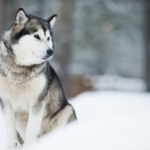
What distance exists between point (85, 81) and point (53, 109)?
9270mm

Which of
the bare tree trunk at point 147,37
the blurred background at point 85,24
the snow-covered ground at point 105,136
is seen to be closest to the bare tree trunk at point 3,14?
the blurred background at point 85,24

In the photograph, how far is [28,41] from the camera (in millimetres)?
2699

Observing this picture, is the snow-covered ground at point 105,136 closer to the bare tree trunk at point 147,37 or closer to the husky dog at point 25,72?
the husky dog at point 25,72

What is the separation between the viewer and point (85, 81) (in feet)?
40.6

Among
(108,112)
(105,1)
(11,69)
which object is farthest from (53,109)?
(105,1)

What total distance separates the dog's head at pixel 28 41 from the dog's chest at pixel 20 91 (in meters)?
0.26

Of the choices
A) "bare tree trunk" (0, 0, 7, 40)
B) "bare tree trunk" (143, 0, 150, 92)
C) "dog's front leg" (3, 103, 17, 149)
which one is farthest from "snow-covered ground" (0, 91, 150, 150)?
"bare tree trunk" (0, 0, 7, 40)

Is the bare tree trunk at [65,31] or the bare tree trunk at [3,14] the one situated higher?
the bare tree trunk at [3,14]

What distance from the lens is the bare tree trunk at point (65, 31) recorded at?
8.72m

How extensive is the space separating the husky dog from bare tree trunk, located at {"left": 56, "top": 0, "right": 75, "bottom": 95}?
5872 mm

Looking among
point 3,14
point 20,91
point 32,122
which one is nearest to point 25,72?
point 20,91

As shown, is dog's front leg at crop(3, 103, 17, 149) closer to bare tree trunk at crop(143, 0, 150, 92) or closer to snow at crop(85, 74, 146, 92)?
bare tree trunk at crop(143, 0, 150, 92)

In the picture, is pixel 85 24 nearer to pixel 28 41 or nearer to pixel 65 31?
pixel 65 31

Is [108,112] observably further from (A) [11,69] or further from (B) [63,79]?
(B) [63,79]
